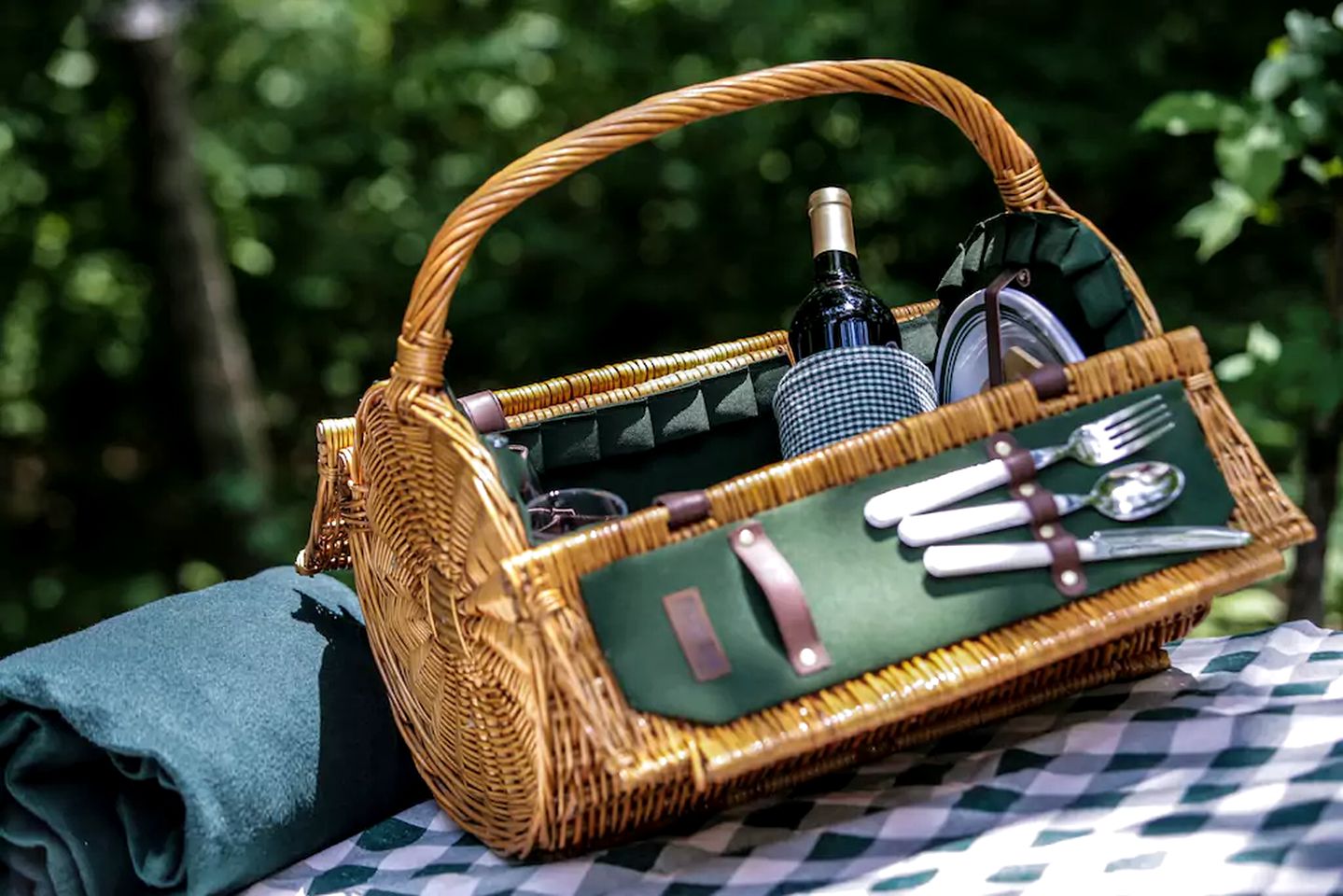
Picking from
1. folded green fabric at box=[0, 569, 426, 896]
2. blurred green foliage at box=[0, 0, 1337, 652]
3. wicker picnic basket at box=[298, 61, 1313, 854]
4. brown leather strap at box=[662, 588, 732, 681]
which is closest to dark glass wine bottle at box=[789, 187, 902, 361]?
wicker picnic basket at box=[298, 61, 1313, 854]

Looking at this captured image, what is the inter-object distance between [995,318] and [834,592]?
301 millimetres

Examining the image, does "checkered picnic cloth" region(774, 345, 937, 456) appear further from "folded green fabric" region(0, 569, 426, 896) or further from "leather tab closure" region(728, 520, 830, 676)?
"folded green fabric" region(0, 569, 426, 896)

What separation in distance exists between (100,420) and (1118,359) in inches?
109

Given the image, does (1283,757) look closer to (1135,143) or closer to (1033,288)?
(1033,288)

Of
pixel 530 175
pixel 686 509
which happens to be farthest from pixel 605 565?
pixel 530 175

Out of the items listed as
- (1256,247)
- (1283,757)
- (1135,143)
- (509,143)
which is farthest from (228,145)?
(1283,757)

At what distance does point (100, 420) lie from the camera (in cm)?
308

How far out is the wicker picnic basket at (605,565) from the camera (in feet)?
2.43

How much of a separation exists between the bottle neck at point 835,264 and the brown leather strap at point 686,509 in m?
0.33

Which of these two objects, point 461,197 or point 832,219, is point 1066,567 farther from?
point 461,197

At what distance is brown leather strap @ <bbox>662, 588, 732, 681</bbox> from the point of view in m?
0.74

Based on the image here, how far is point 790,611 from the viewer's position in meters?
0.76

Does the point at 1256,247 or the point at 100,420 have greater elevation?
the point at 100,420

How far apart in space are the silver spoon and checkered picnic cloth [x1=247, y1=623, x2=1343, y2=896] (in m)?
0.17
